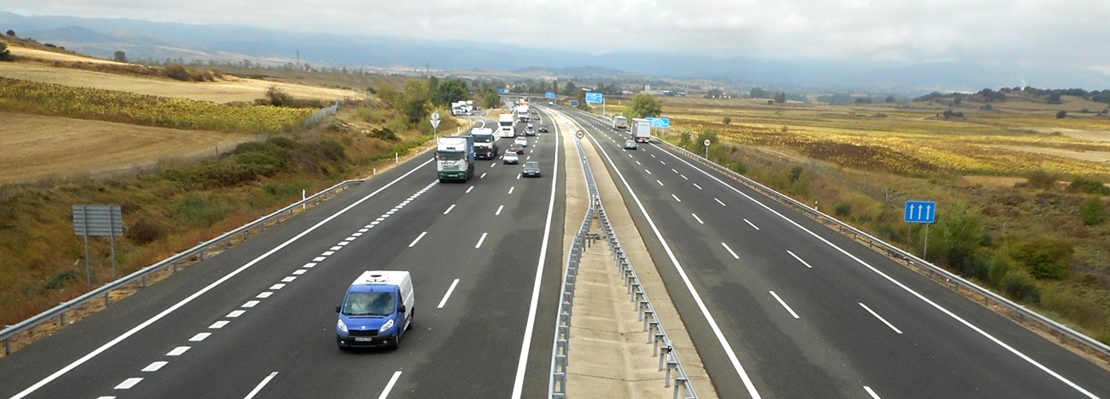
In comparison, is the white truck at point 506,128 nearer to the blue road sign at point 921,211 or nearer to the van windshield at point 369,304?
the blue road sign at point 921,211

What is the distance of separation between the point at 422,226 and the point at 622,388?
17632 mm

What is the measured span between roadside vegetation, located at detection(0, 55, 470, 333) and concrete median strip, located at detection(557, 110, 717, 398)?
12238 mm

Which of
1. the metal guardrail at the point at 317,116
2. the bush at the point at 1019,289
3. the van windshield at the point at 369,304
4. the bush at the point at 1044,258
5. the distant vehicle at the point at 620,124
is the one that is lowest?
the bush at the point at 1044,258

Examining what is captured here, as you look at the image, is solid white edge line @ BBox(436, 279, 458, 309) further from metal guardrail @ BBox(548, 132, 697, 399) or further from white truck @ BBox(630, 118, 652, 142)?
white truck @ BBox(630, 118, 652, 142)

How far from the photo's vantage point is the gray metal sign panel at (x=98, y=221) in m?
19.6

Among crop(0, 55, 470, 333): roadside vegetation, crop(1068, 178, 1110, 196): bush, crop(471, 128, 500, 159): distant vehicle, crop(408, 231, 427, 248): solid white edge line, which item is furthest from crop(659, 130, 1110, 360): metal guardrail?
crop(1068, 178, 1110, 196): bush

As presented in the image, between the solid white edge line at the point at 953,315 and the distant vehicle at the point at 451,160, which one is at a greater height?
the distant vehicle at the point at 451,160

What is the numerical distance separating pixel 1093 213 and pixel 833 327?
36551 millimetres

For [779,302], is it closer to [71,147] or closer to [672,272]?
[672,272]

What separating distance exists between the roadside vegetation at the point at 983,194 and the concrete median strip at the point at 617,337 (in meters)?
11.2

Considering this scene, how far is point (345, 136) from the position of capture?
6184cm

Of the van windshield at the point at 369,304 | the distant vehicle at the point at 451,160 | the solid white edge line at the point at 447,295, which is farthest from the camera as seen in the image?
the distant vehicle at the point at 451,160

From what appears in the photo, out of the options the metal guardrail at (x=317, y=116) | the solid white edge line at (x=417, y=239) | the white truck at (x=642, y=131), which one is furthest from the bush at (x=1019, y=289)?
the white truck at (x=642, y=131)

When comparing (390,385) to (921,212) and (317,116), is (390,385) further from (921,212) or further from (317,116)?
(317,116)
